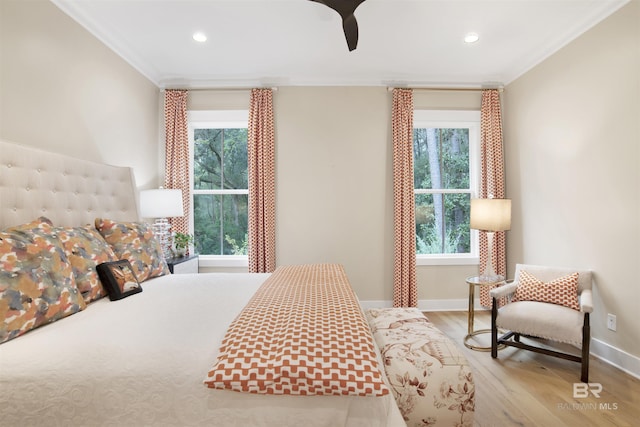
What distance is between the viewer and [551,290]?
2.57 metres

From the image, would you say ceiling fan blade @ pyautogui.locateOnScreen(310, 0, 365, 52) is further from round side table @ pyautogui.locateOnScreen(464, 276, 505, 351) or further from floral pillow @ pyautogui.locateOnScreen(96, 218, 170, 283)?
round side table @ pyautogui.locateOnScreen(464, 276, 505, 351)

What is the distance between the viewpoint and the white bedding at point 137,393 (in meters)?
0.97

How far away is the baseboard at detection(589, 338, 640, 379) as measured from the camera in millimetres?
2312

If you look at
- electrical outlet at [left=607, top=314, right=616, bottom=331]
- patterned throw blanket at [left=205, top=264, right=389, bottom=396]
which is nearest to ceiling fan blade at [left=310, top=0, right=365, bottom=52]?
patterned throw blanket at [left=205, top=264, right=389, bottom=396]

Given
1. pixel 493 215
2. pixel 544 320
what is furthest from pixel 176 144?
pixel 544 320

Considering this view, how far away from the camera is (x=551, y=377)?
2281 millimetres

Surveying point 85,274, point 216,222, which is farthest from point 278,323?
point 216,222

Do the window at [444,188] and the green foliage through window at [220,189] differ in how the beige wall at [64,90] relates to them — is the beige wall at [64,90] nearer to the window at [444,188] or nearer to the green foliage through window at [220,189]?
the green foliage through window at [220,189]

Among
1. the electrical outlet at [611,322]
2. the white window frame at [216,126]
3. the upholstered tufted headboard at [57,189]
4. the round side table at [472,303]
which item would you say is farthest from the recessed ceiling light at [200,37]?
the electrical outlet at [611,322]

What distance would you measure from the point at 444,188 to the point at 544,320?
2.05 meters

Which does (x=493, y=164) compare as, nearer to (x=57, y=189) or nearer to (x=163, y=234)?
(x=163, y=234)

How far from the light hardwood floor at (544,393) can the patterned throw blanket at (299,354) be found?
1292 mm

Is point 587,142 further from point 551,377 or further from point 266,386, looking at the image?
point 266,386

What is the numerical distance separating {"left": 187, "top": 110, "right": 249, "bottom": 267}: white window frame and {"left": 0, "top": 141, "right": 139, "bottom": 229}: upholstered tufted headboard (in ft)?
3.70
